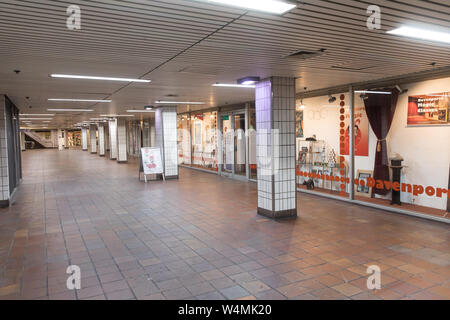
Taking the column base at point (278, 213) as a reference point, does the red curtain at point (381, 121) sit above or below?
above

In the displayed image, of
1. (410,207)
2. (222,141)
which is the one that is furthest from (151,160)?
(410,207)

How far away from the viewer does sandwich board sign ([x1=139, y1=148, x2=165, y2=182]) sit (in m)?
11.9

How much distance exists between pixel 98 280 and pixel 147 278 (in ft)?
1.87

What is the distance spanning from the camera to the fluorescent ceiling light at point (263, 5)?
282cm

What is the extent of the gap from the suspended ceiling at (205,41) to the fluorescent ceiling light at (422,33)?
0.48 feet

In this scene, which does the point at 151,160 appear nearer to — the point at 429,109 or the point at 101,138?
the point at 429,109

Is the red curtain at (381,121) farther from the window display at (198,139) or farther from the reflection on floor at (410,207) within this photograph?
the window display at (198,139)

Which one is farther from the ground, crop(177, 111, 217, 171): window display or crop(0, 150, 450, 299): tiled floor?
crop(177, 111, 217, 171): window display

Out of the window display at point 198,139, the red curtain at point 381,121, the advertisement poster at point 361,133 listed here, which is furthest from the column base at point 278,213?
the window display at point 198,139

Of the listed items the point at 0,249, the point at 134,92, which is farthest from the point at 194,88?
the point at 0,249

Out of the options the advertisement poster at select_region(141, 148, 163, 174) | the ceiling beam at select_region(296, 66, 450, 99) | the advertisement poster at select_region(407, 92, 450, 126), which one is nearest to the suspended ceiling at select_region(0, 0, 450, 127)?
the ceiling beam at select_region(296, 66, 450, 99)

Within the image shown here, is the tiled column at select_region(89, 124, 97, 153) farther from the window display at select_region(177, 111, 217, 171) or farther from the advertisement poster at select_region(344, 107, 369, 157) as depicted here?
the advertisement poster at select_region(344, 107, 369, 157)

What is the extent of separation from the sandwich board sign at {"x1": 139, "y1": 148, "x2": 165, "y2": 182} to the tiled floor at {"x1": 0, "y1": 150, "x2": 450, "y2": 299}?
375 cm

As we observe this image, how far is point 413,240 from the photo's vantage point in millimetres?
5098
